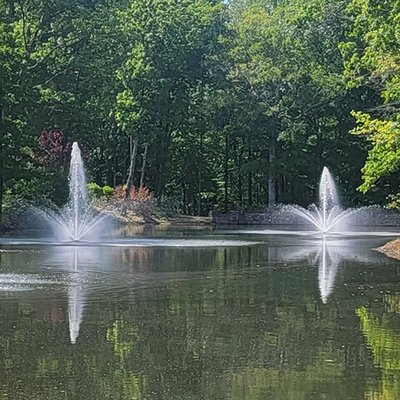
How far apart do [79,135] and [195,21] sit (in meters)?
9.55

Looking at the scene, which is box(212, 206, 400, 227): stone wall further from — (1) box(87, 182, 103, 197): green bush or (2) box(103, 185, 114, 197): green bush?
(1) box(87, 182, 103, 197): green bush

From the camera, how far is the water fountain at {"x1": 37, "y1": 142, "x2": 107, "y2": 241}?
99.0 feet

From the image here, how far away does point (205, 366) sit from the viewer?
27.3 feet

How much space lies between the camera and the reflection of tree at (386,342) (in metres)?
7.33

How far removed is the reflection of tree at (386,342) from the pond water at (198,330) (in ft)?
0.04

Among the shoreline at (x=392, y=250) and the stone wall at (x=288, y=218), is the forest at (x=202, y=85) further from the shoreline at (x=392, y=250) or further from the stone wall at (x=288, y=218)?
the shoreline at (x=392, y=250)

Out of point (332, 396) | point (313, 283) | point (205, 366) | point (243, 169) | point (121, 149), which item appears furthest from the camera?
point (121, 149)

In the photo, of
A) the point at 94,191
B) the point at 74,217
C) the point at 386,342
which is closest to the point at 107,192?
the point at 94,191

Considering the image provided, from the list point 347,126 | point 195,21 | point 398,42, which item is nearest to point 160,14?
point 195,21

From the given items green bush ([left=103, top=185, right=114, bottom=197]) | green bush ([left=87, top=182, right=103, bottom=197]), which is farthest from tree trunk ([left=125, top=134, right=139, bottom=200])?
green bush ([left=87, top=182, right=103, bottom=197])

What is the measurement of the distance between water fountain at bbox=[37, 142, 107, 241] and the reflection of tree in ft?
59.1

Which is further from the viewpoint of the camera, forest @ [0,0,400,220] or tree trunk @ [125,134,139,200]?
tree trunk @ [125,134,139,200]

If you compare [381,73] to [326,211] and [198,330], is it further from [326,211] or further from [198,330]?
[326,211]

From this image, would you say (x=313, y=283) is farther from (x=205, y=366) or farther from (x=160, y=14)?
(x=160, y=14)
